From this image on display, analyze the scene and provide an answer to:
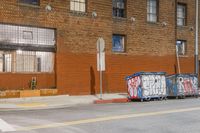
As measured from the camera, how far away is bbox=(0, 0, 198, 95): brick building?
2198cm

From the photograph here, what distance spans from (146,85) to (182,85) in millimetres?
3290

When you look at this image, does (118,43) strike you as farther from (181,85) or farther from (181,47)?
(181,47)

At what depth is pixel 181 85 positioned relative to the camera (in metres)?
24.8

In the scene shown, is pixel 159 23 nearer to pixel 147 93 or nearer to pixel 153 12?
pixel 153 12

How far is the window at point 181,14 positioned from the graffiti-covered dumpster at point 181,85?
7.19 meters

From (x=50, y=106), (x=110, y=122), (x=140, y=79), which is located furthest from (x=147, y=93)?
(x=110, y=122)

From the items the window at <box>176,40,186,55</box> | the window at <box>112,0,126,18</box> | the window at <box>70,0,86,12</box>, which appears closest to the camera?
the window at <box>70,0,86,12</box>

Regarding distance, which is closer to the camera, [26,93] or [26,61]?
[26,93]

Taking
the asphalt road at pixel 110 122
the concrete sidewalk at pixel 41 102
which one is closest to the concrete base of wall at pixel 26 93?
the concrete sidewalk at pixel 41 102

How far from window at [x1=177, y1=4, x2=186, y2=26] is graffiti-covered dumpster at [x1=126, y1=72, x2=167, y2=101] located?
9358mm

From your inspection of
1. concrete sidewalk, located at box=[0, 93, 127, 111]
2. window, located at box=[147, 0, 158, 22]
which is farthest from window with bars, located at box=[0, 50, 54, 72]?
window, located at box=[147, 0, 158, 22]

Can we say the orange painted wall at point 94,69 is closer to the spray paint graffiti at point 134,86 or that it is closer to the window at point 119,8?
the window at point 119,8

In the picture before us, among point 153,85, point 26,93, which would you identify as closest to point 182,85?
point 153,85

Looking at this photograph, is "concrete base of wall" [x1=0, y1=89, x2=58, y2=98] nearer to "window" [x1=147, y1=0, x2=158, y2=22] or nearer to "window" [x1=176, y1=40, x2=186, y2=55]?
"window" [x1=147, y1=0, x2=158, y2=22]
